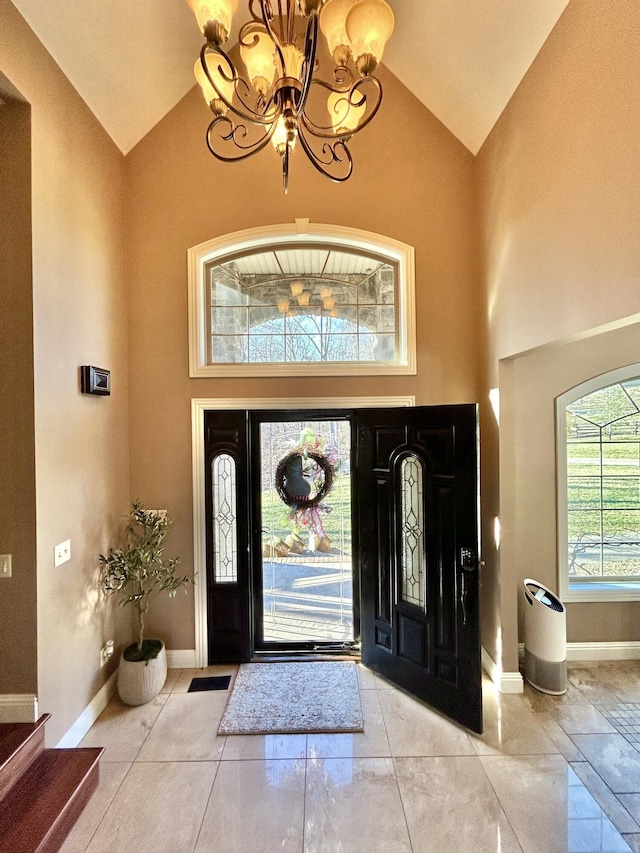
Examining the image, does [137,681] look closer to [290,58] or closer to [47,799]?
[47,799]

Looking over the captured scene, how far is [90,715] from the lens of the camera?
8.35ft

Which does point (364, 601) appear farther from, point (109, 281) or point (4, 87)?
point (4, 87)

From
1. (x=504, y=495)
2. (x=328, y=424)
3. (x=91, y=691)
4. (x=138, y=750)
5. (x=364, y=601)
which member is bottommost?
(x=138, y=750)

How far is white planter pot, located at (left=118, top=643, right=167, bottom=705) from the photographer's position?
2.71 meters

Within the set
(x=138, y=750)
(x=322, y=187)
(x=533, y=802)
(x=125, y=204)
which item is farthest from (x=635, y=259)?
(x=138, y=750)

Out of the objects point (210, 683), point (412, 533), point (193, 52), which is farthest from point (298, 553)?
point (193, 52)

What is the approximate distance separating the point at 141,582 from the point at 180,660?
752 mm

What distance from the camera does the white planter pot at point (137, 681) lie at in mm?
2709

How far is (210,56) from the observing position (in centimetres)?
176

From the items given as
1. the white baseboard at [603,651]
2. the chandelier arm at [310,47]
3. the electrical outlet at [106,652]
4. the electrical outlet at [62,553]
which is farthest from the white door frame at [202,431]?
the white baseboard at [603,651]

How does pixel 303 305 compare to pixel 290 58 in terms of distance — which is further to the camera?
pixel 303 305

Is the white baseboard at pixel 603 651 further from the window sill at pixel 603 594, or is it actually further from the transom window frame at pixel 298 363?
the transom window frame at pixel 298 363

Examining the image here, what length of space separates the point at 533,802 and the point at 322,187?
3.99 m

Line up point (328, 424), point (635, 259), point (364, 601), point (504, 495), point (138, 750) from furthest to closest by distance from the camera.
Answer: point (328, 424) < point (364, 601) < point (504, 495) < point (138, 750) < point (635, 259)
